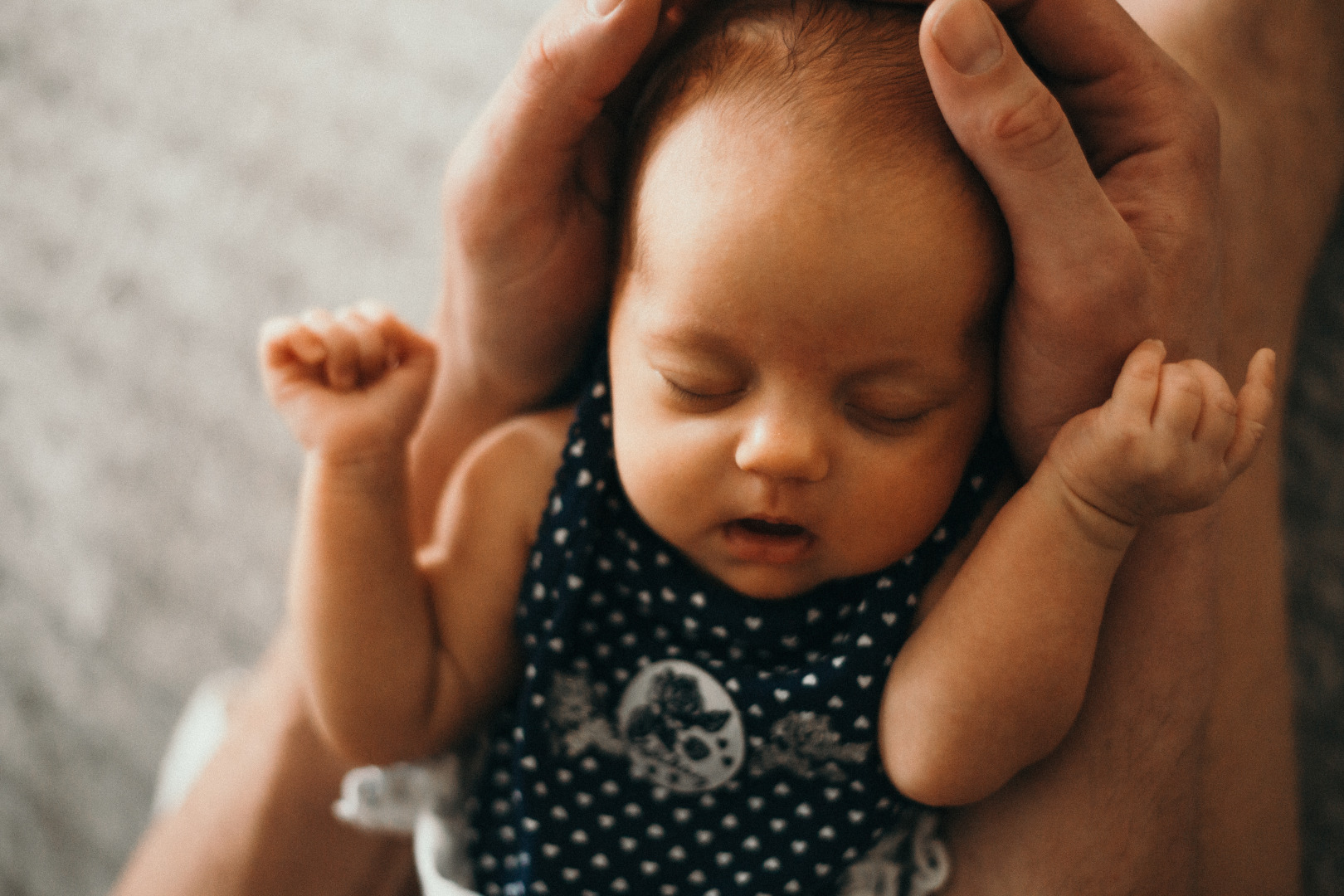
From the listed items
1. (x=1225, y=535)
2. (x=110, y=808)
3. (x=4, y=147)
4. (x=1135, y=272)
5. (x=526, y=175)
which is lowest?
(x=110, y=808)

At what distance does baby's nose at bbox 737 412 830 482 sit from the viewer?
27.0 inches

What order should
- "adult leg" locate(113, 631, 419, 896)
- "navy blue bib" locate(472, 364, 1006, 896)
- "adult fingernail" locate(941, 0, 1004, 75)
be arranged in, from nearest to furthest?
1. "adult fingernail" locate(941, 0, 1004, 75)
2. "navy blue bib" locate(472, 364, 1006, 896)
3. "adult leg" locate(113, 631, 419, 896)

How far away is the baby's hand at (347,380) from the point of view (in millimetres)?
849

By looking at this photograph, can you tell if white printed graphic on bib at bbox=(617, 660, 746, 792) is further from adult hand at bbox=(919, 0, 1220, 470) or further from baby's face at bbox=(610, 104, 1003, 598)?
adult hand at bbox=(919, 0, 1220, 470)

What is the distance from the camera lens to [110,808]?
1.48 meters

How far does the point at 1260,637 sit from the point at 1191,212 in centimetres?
42

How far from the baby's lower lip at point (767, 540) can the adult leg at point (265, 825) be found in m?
0.53

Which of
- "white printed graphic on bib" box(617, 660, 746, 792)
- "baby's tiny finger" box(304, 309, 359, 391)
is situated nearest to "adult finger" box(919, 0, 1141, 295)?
"white printed graphic on bib" box(617, 660, 746, 792)

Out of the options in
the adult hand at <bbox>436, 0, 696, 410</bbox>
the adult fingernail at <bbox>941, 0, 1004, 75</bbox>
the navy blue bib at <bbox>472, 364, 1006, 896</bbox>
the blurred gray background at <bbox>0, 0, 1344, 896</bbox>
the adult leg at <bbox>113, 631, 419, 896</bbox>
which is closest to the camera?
the adult fingernail at <bbox>941, 0, 1004, 75</bbox>

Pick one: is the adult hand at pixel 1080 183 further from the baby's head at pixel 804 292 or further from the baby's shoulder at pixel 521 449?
the baby's shoulder at pixel 521 449

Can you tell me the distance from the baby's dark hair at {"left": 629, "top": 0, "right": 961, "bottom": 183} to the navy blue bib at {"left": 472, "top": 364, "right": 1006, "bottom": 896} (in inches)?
10.9

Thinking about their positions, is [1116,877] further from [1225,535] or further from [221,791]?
[221,791]

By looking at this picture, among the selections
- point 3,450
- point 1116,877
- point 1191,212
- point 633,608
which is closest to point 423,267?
point 3,450

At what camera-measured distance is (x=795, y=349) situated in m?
0.68
